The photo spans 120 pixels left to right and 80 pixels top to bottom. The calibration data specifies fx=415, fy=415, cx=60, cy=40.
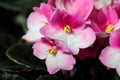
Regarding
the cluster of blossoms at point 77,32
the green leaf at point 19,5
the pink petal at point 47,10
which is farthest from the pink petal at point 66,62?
the green leaf at point 19,5

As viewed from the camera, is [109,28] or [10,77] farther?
[10,77]

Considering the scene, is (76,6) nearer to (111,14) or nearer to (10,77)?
(111,14)

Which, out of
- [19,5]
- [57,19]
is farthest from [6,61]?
[19,5]

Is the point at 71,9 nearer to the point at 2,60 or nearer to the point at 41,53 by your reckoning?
the point at 41,53

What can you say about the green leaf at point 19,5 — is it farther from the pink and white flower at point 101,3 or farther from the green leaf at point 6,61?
the pink and white flower at point 101,3

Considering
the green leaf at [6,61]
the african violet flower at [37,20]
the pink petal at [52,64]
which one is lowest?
the green leaf at [6,61]

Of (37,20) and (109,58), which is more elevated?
(37,20)

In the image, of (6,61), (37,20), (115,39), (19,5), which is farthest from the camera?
(19,5)
